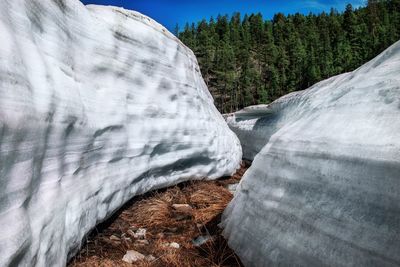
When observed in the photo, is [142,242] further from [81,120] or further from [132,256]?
[81,120]

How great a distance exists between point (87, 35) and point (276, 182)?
5.45 ft

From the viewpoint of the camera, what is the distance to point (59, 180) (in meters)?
1.87

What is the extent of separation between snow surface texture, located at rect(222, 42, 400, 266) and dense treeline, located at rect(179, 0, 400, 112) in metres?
51.4

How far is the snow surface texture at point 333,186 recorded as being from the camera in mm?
1493

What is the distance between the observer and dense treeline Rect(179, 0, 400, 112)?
54.9m

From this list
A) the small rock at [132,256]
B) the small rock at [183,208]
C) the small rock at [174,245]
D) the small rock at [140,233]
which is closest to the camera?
the small rock at [132,256]

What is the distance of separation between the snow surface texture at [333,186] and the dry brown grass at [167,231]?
241 millimetres

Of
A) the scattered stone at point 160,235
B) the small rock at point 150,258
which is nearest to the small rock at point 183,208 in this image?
the scattered stone at point 160,235

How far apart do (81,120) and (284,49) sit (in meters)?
72.1

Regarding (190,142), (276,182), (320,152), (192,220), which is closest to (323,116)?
(320,152)

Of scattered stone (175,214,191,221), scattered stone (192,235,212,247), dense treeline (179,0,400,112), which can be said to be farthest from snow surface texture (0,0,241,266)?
dense treeline (179,0,400,112)

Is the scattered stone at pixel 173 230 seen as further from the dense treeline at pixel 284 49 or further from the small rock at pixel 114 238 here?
the dense treeline at pixel 284 49

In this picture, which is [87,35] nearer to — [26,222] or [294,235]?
[26,222]

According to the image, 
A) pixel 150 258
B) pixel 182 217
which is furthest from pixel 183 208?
pixel 150 258
